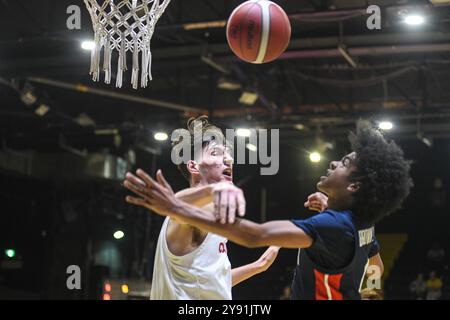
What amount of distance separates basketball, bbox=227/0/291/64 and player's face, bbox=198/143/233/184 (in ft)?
4.42

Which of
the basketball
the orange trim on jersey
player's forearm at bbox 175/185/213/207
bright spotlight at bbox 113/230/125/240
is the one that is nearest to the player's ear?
the orange trim on jersey

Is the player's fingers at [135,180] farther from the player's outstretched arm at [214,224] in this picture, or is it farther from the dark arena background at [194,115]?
the dark arena background at [194,115]

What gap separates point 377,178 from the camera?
137 inches

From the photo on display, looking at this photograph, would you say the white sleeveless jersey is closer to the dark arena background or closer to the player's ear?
the player's ear

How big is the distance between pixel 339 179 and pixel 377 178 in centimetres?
19

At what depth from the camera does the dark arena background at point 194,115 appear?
31.4 ft

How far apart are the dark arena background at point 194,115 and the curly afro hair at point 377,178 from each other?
507 centimetres

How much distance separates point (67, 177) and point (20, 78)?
420cm

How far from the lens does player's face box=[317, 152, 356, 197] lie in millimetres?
3580

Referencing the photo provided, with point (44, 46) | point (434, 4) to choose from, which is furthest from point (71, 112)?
point (434, 4)

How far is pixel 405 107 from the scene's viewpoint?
1274 cm

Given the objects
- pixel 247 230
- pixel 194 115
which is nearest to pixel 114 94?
pixel 194 115

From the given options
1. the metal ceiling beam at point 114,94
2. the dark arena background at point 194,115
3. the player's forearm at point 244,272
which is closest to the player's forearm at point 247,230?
the player's forearm at point 244,272
